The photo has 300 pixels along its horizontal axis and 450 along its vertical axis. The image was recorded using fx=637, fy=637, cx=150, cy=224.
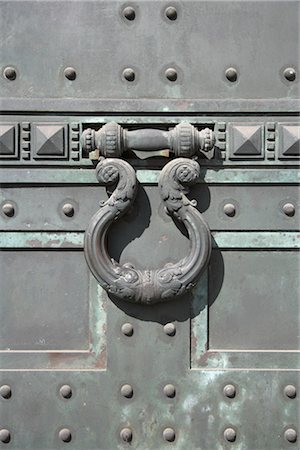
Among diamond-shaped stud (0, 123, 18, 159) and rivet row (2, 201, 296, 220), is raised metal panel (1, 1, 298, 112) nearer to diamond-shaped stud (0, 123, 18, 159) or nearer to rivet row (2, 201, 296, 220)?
diamond-shaped stud (0, 123, 18, 159)

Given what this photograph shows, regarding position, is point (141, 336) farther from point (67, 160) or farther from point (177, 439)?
point (67, 160)

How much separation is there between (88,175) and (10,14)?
0.38 meters

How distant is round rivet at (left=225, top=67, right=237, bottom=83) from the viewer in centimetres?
136

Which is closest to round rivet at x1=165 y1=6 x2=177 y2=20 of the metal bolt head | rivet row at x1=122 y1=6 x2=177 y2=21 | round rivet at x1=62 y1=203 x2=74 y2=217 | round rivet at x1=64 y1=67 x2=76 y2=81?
rivet row at x1=122 y1=6 x2=177 y2=21

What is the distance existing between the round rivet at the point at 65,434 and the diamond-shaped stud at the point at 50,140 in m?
0.58

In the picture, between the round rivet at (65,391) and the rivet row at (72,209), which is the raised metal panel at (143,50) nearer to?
the rivet row at (72,209)

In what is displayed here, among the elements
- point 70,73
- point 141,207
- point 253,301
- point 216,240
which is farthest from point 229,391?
point 70,73

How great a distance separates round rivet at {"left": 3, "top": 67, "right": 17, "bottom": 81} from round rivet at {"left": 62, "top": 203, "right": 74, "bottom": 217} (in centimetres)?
30

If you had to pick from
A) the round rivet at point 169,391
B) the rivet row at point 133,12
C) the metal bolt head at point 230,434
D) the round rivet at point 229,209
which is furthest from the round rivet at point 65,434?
the rivet row at point 133,12

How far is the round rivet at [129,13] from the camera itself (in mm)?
1362

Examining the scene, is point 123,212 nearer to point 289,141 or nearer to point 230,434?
point 289,141

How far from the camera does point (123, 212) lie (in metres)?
1.34

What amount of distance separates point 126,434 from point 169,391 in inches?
5.0

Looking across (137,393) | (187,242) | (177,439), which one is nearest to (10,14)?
(187,242)
